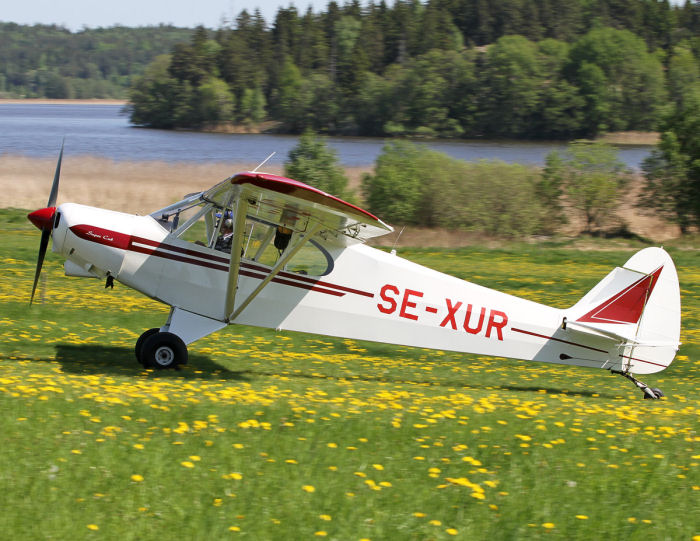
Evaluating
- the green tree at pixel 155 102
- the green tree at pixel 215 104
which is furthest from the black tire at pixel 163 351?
the green tree at pixel 155 102

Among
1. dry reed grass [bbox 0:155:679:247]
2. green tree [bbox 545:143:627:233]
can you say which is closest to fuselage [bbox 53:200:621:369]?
dry reed grass [bbox 0:155:679:247]

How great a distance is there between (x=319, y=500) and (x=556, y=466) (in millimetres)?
2242

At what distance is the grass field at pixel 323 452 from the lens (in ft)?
19.1

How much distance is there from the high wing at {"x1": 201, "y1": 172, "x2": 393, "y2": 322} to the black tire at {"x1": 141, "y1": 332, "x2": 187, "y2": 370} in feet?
2.26

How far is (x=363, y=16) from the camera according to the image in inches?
6093

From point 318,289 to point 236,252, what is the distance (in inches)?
48.9

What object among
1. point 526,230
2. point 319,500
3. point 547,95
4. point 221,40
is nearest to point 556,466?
point 319,500

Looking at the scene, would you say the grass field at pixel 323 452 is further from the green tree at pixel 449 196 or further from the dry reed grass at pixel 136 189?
the green tree at pixel 449 196

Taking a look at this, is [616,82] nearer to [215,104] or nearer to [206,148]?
[215,104]

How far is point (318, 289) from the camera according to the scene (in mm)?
10273

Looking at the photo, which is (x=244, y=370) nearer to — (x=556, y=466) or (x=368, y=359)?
(x=368, y=359)

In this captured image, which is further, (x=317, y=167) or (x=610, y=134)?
(x=610, y=134)

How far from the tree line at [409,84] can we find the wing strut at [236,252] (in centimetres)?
7526

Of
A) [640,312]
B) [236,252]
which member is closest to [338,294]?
[236,252]
